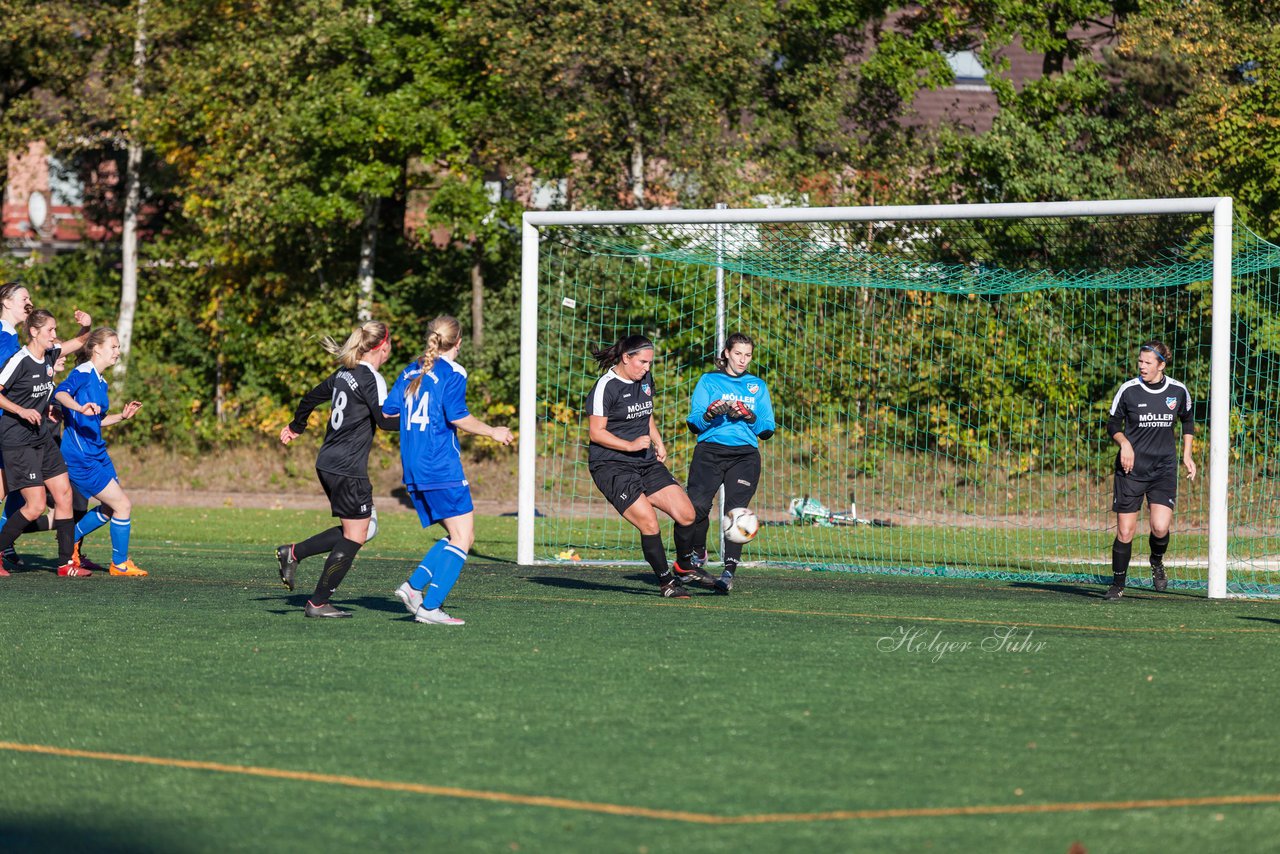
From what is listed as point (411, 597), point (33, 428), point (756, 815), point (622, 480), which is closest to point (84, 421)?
point (33, 428)

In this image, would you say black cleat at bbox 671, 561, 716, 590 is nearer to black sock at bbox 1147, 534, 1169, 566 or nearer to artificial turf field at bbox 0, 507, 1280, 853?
artificial turf field at bbox 0, 507, 1280, 853

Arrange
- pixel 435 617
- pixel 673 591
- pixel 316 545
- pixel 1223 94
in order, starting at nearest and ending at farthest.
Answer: pixel 435 617 → pixel 316 545 → pixel 673 591 → pixel 1223 94

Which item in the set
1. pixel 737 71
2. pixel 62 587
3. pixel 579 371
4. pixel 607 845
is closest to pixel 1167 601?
pixel 607 845

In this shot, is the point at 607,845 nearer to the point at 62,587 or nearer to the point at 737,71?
the point at 62,587

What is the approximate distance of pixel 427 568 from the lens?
8078 millimetres

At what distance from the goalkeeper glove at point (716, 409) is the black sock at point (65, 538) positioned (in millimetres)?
4671

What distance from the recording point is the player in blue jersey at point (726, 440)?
994 cm

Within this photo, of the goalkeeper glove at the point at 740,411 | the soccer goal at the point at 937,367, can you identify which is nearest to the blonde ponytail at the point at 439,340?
the goalkeeper glove at the point at 740,411

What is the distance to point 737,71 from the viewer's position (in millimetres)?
19328

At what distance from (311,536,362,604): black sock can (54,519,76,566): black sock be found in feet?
10.5

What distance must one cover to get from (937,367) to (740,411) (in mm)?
6512

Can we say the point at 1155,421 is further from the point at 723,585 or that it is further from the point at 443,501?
the point at 443,501

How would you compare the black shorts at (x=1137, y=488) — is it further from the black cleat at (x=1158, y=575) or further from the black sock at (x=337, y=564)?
the black sock at (x=337, y=564)

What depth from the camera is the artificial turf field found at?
4289 mm
